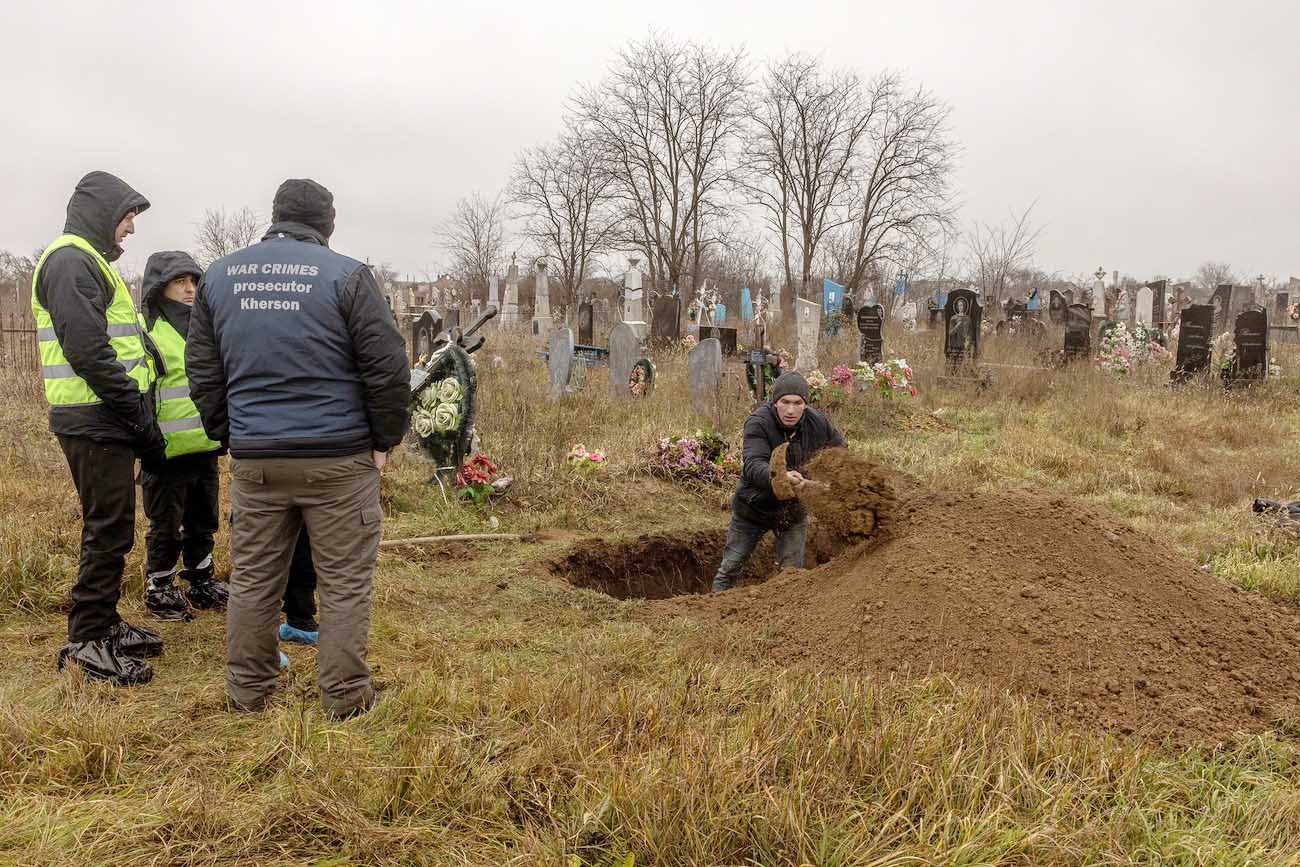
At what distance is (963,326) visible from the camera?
1464 centimetres

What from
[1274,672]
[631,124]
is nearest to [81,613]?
[1274,672]

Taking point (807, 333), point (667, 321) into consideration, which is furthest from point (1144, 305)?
point (807, 333)

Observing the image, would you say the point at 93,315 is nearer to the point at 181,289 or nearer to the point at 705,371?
the point at 181,289

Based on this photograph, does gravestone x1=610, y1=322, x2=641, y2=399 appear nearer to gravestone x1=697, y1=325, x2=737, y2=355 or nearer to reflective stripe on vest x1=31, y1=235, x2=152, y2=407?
gravestone x1=697, y1=325, x2=737, y2=355

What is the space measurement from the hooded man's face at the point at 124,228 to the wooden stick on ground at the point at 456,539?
2.55 metres

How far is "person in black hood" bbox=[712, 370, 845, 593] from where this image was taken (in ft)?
16.8

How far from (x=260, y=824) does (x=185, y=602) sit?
7.60ft

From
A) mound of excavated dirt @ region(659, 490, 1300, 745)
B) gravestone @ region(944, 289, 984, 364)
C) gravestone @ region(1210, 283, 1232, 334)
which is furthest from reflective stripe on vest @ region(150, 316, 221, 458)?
gravestone @ region(1210, 283, 1232, 334)

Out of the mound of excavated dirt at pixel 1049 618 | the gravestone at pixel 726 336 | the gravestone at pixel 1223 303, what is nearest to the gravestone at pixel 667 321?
the gravestone at pixel 726 336

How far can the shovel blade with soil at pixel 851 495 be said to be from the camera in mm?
4578

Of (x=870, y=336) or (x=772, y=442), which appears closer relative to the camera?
(x=772, y=442)

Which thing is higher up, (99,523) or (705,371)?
(705,371)

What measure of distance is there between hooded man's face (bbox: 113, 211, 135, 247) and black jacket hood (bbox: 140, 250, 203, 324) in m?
0.32

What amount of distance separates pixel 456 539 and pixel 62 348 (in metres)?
2.97
